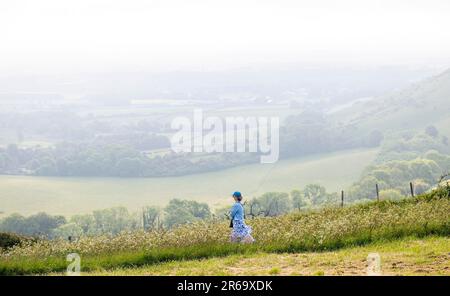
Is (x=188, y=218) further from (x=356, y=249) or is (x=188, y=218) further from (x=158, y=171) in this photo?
(x=356, y=249)

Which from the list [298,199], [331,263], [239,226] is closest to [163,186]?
[298,199]

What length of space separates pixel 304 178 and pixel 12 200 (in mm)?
61513

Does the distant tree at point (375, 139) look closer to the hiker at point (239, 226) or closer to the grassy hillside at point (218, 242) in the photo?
the grassy hillside at point (218, 242)

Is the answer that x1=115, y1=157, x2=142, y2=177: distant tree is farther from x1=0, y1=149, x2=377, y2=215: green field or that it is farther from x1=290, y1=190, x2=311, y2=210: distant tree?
x1=290, y1=190, x2=311, y2=210: distant tree

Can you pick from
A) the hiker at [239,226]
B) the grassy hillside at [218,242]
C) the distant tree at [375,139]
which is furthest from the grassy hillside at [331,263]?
the distant tree at [375,139]

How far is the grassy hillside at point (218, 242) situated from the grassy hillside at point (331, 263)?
673 mm

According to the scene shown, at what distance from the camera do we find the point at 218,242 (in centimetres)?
1933

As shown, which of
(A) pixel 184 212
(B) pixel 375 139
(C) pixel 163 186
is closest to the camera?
(A) pixel 184 212

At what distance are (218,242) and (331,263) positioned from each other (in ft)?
16.0

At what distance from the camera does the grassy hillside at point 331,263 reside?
1405 centimetres

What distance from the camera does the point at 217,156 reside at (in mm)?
166625

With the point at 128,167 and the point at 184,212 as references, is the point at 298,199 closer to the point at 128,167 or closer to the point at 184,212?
the point at 184,212

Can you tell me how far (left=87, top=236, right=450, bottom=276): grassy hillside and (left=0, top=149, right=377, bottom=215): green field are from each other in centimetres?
10926
